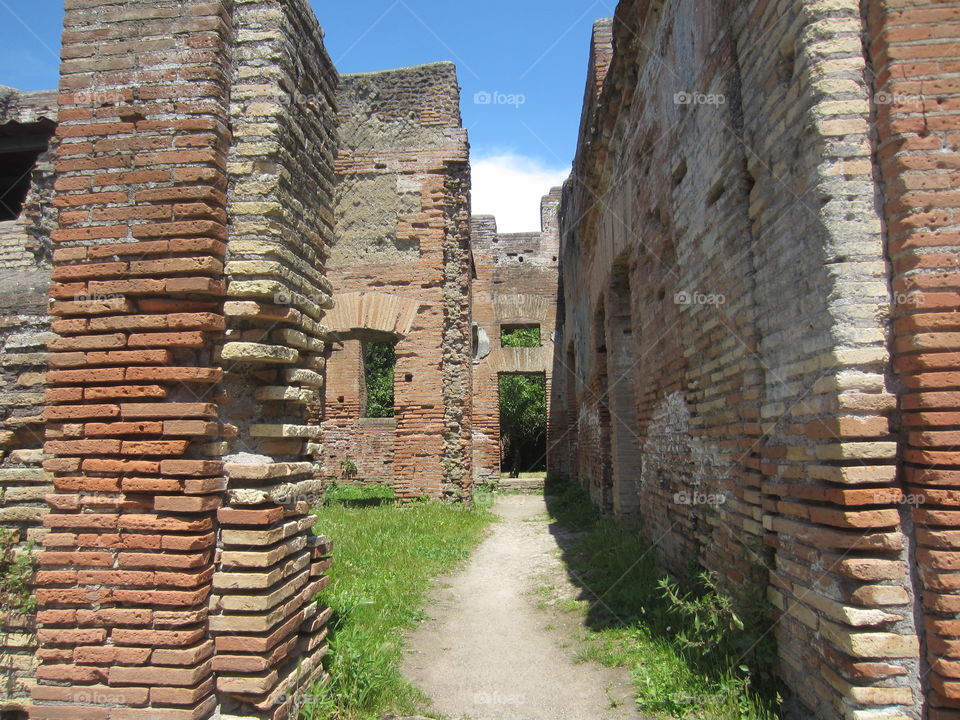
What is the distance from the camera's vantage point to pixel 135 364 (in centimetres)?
282

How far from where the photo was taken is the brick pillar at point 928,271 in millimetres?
2412

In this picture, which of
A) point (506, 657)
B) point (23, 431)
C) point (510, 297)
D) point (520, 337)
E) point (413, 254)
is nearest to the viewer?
point (23, 431)

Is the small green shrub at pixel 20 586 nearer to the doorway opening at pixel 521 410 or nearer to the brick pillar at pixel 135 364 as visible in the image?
the brick pillar at pixel 135 364

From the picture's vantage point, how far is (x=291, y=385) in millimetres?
3230

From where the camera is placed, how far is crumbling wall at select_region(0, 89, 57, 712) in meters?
2.95

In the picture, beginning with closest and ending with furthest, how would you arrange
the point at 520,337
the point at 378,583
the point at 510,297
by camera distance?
the point at 378,583
the point at 510,297
the point at 520,337

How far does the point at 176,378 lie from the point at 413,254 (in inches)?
336

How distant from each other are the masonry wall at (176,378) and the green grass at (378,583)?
268 mm

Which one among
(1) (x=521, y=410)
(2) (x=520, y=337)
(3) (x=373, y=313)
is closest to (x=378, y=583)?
(3) (x=373, y=313)

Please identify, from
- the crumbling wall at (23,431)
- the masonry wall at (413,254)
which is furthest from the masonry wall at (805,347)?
the masonry wall at (413,254)

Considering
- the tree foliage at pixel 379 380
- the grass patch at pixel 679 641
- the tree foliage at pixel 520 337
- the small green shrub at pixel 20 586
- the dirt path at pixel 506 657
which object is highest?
the tree foliage at pixel 520 337

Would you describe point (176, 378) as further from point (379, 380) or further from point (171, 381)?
point (379, 380)

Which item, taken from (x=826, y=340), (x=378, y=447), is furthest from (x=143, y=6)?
(x=378, y=447)

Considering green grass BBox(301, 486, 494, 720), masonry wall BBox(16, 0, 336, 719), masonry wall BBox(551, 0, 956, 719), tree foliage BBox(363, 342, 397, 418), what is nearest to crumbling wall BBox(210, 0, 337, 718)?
masonry wall BBox(16, 0, 336, 719)
